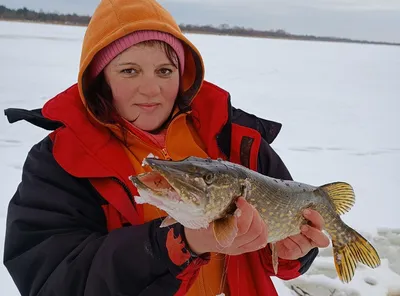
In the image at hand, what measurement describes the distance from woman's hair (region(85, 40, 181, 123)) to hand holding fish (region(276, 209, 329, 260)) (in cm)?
83

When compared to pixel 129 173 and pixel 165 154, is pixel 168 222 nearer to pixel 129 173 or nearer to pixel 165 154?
pixel 129 173

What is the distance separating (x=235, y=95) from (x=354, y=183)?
5548mm

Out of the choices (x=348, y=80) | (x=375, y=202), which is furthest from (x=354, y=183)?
(x=348, y=80)

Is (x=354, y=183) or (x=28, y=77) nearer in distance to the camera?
(x=354, y=183)

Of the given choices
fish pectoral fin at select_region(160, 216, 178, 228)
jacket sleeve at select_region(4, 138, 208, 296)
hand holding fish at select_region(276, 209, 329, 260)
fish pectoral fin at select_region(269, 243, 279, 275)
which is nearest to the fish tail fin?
hand holding fish at select_region(276, 209, 329, 260)

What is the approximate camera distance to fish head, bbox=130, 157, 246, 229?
1.18 m

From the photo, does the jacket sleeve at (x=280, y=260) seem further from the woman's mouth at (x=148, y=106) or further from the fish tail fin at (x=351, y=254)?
A: the woman's mouth at (x=148, y=106)

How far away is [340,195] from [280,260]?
1.32 feet

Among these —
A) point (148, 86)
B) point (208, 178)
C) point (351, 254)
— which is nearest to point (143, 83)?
point (148, 86)

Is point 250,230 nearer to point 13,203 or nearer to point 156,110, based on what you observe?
point 156,110

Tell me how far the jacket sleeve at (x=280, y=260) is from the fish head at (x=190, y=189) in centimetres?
53

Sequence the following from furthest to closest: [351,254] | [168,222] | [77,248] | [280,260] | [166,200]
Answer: [351,254], [280,260], [77,248], [168,222], [166,200]

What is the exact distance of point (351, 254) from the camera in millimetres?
1973

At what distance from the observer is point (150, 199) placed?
116 centimetres
